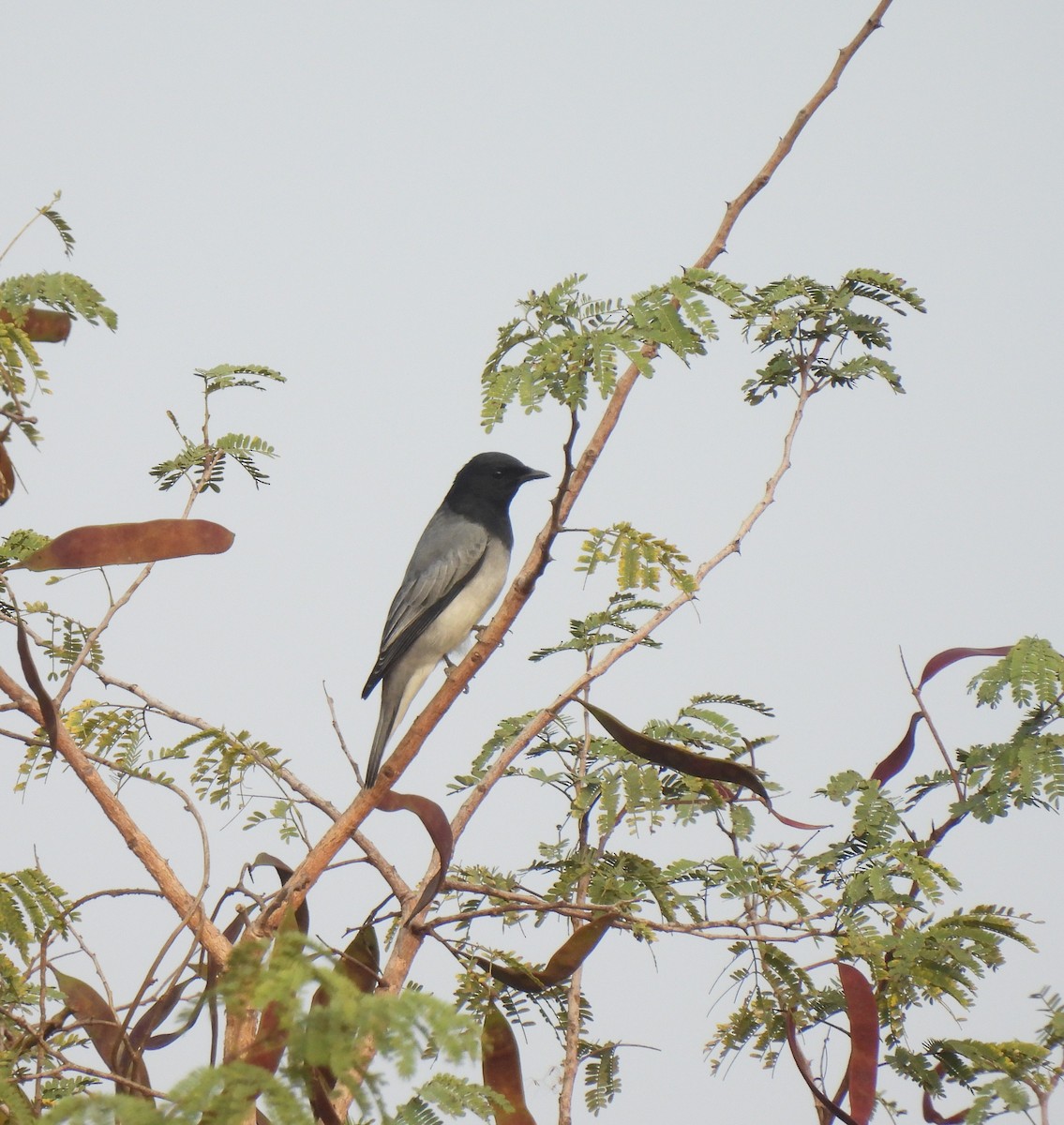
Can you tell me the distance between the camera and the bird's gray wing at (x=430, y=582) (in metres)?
6.77

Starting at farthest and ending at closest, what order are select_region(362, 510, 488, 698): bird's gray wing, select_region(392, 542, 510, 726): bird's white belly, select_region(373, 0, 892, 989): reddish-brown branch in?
select_region(392, 542, 510, 726): bird's white belly → select_region(362, 510, 488, 698): bird's gray wing → select_region(373, 0, 892, 989): reddish-brown branch

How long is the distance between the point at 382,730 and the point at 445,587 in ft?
2.97

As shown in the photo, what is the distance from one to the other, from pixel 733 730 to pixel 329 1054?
2588 mm

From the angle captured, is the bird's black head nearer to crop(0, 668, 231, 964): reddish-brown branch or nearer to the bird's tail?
the bird's tail

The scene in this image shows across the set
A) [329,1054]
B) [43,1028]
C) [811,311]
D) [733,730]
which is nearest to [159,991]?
[43,1028]

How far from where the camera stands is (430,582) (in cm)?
705

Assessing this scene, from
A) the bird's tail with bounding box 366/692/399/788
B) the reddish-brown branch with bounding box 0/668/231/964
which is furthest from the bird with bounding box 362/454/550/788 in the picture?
the reddish-brown branch with bounding box 0/668/231/964

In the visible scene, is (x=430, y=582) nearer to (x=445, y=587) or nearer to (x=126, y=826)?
(x=445, y=587)

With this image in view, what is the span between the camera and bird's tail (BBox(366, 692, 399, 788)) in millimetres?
6230

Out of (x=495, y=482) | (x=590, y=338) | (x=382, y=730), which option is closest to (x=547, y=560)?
(x=590, y=338)

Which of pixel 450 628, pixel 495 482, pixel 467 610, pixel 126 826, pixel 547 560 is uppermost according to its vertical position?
pixel 495 482

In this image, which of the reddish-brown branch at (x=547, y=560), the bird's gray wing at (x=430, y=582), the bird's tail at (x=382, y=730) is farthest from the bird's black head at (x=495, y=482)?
the reddish-brown branch at (x=547, y=560)

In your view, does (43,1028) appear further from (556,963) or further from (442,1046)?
(442,1046)

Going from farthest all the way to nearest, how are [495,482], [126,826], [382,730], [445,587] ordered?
[495,482]
[445,587]
[382,730]
[126,826]
